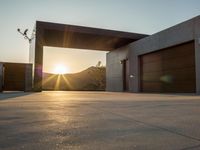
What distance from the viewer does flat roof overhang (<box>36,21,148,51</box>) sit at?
21297mm

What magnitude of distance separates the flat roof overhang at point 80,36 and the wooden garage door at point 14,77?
129 inches

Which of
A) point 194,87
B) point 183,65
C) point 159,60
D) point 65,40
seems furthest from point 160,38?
point 65,40

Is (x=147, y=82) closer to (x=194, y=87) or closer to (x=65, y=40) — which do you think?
(x=194, y=87)

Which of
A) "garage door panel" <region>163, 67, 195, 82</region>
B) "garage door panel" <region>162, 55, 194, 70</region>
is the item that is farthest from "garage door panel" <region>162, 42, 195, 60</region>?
"garage door panel" <region>163, 67, 195, 82</region>

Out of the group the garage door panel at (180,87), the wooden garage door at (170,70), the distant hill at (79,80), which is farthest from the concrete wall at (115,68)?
the distant hill at (79,80)

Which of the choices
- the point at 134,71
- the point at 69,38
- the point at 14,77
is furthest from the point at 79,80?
the point at 134,71

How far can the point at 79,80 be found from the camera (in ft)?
200

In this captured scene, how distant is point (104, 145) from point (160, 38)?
59.3 feet

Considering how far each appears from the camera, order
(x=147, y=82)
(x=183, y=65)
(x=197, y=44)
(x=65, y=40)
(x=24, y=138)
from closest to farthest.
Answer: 1. (x=24, y=138)
2. (x=197, y=44)
3. (x=183, y=65)
4. (x=147, y=82)
5. (x=65, y=40)

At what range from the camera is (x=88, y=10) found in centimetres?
1577

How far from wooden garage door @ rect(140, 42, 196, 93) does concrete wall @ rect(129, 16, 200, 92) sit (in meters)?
0.43

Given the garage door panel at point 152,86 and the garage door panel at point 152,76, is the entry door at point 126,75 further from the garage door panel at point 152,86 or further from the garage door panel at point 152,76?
the garage door panel at point 152,86

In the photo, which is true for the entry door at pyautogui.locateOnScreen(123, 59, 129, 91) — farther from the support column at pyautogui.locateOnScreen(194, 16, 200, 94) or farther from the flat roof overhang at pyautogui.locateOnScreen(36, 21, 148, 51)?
the support column at pyautogui.locateOnScreen(194, 16, 200, 94)

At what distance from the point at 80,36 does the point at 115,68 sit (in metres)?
6.71
